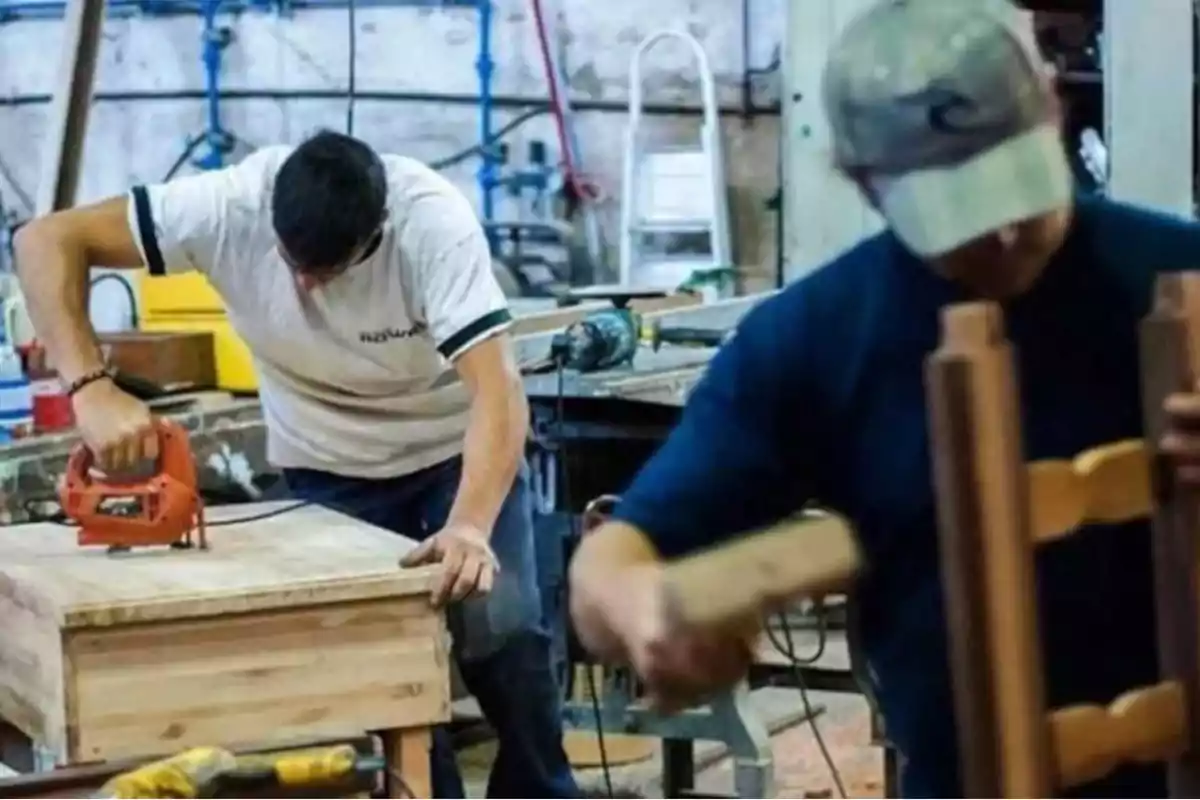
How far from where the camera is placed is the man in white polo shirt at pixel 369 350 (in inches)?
102

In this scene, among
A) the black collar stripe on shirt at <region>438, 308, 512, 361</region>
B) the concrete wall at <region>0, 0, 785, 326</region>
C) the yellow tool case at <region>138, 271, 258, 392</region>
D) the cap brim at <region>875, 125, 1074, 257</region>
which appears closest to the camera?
the cap brim at <region>875, 125, 1074, 257</region>

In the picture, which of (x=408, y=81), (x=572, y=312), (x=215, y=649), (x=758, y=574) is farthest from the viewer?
(x=408, y=81)

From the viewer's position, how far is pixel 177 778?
1920mm

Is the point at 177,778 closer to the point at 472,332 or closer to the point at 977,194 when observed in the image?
the point at 472,332

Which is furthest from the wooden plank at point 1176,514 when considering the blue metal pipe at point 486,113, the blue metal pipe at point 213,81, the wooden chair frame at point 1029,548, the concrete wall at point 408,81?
the blue metal pipe at point 213,81

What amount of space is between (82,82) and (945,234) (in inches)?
121

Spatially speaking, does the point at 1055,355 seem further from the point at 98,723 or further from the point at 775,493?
the point at 98,723

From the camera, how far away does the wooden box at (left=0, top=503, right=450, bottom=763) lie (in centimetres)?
226

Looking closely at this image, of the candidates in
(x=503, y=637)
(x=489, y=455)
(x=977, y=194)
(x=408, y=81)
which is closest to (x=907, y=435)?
(x=977, y=194)

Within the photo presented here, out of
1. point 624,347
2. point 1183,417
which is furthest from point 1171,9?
point 1183,417

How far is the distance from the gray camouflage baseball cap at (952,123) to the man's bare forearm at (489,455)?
1298mm

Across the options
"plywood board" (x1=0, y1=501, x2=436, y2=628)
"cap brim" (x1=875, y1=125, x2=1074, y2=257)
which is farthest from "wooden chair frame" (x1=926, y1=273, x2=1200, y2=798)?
"plywood board" (x1=0, y1=501, x2=436, y2=628)

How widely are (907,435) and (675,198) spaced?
388 cm

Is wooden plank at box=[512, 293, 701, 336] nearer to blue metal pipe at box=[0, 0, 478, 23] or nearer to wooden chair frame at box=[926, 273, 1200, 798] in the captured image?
blue metal pipe at box=[0, 0, 478, 23]
